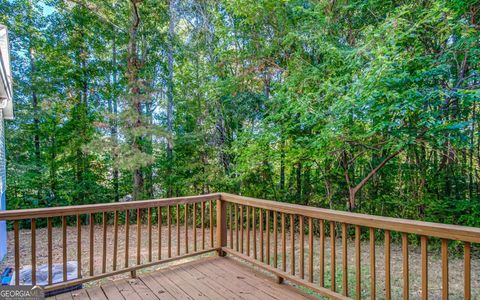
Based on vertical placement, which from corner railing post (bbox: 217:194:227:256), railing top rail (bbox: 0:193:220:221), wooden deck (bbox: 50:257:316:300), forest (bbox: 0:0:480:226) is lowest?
wooden deck (bbox: 50:257:316:300)

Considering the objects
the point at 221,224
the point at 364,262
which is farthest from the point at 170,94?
the point at 364,262

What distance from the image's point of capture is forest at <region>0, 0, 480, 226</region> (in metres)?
4.20

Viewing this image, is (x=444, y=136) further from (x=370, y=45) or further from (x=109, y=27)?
(x=109, y=27)

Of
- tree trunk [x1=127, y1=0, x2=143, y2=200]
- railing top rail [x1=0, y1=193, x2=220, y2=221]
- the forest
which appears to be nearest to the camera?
railing top rail [x1=0, y1=193, x2=220, y2=221]

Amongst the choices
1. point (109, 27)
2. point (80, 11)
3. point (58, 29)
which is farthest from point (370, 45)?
point (58, 29)

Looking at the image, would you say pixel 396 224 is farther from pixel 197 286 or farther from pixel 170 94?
pixel 170 94

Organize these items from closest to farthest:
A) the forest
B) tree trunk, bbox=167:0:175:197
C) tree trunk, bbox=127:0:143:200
→ the forest, tree trunk, bbox=127:0:143:200, tree trunk, bbox=167:0:175:197

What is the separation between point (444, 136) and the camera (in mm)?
Result: 4137

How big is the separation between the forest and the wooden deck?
2.70 metres

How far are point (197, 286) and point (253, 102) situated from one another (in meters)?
5.13

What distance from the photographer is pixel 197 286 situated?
2.77 m

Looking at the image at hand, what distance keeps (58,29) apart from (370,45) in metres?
9.96

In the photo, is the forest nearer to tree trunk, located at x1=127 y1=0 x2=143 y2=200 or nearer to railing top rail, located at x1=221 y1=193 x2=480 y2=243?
tree trunk, located at x1=127 y1=0 x2=143 y2=200

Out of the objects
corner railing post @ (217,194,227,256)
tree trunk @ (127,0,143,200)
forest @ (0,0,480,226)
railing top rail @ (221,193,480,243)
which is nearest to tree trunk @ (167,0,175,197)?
forest @ (0,0,480,226)
